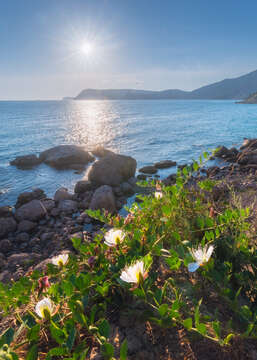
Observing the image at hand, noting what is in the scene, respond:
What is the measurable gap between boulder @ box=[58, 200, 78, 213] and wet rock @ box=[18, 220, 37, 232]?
1161mm

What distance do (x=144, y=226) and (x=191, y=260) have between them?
705 millimetres

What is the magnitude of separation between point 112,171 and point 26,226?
4.49 metres

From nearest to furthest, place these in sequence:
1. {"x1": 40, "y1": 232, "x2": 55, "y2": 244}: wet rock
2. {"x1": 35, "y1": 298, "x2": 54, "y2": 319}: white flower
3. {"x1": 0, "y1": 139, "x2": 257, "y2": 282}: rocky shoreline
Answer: {"x1": 35, "y1": 298, "x2": 54, "y2": 319}: white flower, {"x1": 0, "y1": 139, "x2": 257, "y2": 282}: rocky shoreline, {"x1": 40, "y1": 232, "x2": 55, "y2": 244}: wet rock

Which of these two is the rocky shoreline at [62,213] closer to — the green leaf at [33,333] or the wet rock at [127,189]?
the wet rock at [127,189]

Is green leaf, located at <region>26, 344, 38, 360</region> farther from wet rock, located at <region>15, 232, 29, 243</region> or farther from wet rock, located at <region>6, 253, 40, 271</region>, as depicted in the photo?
wet rock, located at <region>15, 232, 29, 243</region>

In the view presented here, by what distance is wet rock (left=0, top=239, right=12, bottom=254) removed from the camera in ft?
18.8

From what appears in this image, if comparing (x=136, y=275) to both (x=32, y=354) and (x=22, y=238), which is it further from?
(x=22, y=238)

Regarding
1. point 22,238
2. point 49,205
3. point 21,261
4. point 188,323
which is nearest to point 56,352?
point 188,323

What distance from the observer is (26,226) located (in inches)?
263

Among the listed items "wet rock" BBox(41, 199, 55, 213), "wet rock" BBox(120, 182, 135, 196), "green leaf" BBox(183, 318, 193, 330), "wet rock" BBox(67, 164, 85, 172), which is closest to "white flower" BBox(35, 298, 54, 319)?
"green leaf" BBox(183, 318, 193, 330)

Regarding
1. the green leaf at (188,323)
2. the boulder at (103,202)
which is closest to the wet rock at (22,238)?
the boulder at (103,202)

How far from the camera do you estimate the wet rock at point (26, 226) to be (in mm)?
6617

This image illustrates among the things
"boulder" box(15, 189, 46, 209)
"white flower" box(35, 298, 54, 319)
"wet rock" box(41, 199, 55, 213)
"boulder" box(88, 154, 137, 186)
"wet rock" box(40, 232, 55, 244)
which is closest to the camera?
"white flower" box(35, 298, 54, 319)

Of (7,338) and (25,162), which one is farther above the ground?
(7,338)
